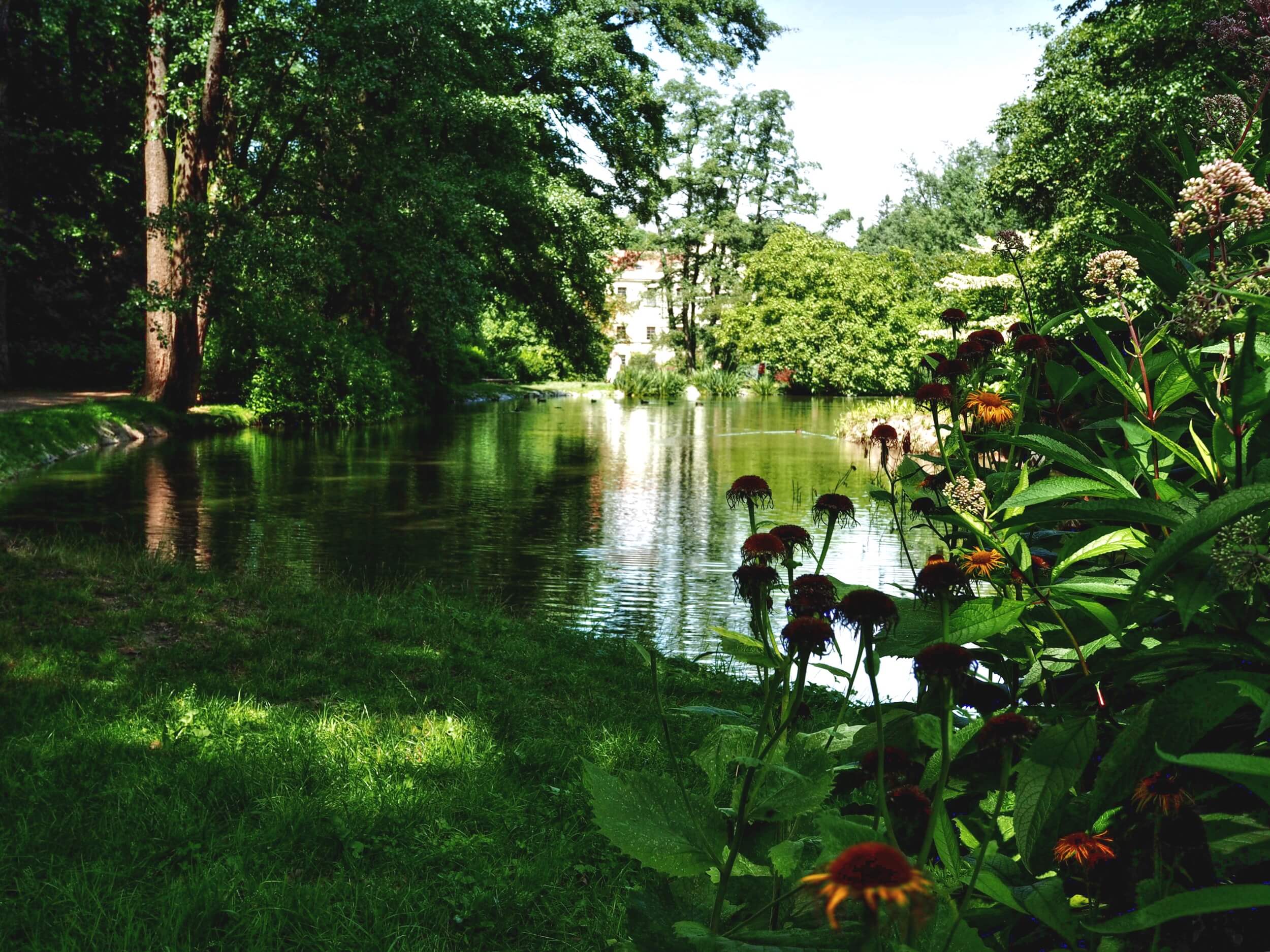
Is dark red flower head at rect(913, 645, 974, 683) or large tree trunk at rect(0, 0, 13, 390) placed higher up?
large tree trunk at rect(0, 0, 13, 390)

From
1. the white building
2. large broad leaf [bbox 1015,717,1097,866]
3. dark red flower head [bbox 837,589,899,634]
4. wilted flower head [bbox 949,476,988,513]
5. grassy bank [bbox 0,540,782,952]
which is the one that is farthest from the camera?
the white building

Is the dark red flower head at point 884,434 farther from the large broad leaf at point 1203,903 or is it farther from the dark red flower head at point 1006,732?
the large broad leaf at point 1203,903

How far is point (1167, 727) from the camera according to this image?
3.82ft

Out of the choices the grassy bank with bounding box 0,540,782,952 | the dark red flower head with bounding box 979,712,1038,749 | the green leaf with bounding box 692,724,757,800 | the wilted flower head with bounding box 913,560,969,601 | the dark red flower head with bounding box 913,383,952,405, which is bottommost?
the grassy bank with bounding box 0,540,782,952

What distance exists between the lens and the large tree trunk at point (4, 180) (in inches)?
665

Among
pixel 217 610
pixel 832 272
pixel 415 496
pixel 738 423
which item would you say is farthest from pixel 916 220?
pixel 217 610

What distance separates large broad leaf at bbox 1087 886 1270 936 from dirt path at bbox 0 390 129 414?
17.3 metres

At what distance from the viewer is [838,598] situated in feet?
6.36

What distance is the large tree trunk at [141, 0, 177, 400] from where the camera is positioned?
1666 centimetres

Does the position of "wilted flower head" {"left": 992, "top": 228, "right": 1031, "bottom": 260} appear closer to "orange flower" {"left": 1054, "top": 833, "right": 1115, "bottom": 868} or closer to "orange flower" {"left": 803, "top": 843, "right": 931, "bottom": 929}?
"orange flower" {"left": 1054, "top": 833, "right": 1115, "bottom": 868}

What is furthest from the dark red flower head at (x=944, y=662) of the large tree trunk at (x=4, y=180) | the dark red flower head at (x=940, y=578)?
the large tree trunk at (x=4, y=180)

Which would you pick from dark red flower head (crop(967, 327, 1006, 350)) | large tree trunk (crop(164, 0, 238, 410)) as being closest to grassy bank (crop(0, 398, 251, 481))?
large tree trunk (crop(164, 0, 238, 410))

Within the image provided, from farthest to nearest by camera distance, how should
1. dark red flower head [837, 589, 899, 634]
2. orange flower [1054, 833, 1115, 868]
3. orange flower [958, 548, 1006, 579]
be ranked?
orange flower [958, 548, 1006, 579] → dark red flower head [837, 589, 899, 634] → orange flower [1054, 833, 1115, 868]

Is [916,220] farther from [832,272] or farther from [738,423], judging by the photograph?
[738,423]
